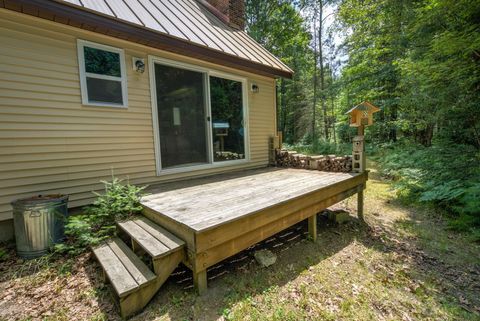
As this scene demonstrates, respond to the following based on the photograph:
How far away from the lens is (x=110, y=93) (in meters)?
3.30

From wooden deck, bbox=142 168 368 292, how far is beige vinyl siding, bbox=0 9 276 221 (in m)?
0.89

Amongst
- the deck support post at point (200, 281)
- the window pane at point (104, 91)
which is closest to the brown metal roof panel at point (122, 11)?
the window pane at point (104, 91)

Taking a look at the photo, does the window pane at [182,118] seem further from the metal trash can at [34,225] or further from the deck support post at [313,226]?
the deck support post at [313,226]

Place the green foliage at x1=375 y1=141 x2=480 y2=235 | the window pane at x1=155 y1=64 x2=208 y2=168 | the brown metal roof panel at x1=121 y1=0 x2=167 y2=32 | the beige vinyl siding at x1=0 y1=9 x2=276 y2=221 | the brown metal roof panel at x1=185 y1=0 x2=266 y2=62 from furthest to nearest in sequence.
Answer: the window pane at x1=155 y1=64 x2=208 y2=168 < the brown metal roof panel at x1=185 y1=0 x2=266 y2=62 < the green foliage at x1=375 y1=141 x2=480 y2=235 < the brown metal roof panel at x1=121 y1=0 x2=167 y2=32 < the beige vinyl siding at x1=0 y1=9 x2=276 y2=221

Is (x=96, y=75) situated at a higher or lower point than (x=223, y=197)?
higher

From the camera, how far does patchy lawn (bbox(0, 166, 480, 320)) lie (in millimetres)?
1852

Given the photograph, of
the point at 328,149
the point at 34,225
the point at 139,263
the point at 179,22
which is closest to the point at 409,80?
the point at 328,149

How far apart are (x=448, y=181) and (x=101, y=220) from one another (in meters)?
6.03

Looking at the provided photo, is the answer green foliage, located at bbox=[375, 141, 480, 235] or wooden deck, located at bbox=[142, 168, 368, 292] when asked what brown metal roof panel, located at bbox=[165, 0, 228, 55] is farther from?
green foliage, located at bbox=[375, 141, 480, 235]

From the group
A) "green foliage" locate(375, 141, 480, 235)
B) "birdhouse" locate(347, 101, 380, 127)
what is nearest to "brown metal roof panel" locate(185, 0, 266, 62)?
"birdhouse" locate(347, 101, 380, 127)

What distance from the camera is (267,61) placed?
16.5ft

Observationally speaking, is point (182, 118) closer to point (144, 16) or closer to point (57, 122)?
point (144, 16)

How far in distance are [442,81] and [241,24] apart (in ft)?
16.2

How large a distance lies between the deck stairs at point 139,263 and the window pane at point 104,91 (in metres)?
2.00
